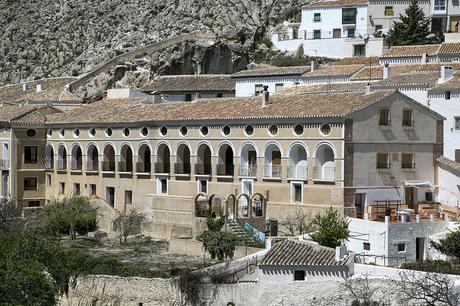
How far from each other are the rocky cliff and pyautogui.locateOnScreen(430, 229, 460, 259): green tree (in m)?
42.2

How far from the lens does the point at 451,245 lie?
1796 inches

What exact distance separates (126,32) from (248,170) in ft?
131

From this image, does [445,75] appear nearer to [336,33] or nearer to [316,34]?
[336,33]

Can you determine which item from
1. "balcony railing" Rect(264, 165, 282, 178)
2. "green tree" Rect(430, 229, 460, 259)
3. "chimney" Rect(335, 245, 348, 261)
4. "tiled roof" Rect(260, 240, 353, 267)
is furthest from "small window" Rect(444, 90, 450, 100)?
"chimney" Rect(335, 245, 348, 261)

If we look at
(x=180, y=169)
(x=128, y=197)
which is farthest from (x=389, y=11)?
(x=180, y=169)

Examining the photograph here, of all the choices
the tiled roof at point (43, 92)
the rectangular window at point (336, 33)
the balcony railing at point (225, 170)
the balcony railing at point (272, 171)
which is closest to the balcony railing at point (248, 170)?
the balcony railing at point (272, 171)

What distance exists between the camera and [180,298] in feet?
143

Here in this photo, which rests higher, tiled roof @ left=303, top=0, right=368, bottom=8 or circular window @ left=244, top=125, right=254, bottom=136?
tiled roof @ left=303, top=0, right=368, bottom=8

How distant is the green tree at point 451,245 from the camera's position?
45.5m

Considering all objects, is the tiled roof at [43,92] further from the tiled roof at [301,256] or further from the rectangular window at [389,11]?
the tiled roof at [301,256]

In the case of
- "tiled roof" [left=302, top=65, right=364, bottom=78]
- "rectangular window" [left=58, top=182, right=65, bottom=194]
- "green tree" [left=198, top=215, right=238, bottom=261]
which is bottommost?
"green tree" [left=198, top=215, right=238, bottom=261]

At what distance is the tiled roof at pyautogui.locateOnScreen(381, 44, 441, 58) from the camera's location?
7056 cm

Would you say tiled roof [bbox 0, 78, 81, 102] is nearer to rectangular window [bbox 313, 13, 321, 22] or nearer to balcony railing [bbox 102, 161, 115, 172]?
balcony railing [bbox 102, 161, 115, 172]

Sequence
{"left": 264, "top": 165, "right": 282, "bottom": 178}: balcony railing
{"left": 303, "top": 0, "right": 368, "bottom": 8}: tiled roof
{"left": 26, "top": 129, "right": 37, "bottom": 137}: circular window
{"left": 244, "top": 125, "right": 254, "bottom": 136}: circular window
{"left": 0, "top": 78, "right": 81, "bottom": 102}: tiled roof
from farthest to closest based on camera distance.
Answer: {"left": 303, "top": 0, "right": 368, "bottom": 8}: tiled roof
{"left": 0, "top": 78, "right": 81, "bottom": 102}: tiled roof
{"left": 26, "top": 129, "right": 37, "bottom": 137}: circular window
{"left": 244, "top": 125, "right": 254, "bottom": 136}: circular window
{"left": 264, "top": 165, "right": 282, "bottom": 178}: balcony railing
